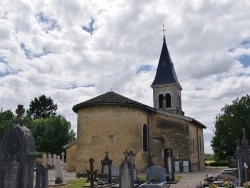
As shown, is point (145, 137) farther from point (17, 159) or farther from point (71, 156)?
point (17, 159)

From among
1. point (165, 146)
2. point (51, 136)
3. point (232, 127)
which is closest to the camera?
point (165, 146)

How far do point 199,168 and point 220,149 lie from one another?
8.32 metres

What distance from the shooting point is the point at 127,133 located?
25344mm

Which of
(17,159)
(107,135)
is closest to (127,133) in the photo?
(107,135)

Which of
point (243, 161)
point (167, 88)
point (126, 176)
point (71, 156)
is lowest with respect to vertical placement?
point (126, 176)

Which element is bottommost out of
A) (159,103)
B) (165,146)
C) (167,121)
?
(165,146)

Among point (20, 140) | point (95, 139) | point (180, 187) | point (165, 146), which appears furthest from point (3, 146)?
point (165, 146)

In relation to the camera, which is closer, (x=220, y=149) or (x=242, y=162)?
(x=242, y=162)

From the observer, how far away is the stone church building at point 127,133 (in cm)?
2504

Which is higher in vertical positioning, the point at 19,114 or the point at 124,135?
the point at 124,135

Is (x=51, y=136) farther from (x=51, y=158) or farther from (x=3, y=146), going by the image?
(x=3, y=146)

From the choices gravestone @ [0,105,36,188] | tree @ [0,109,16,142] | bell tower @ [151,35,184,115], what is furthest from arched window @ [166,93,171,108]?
gravestone @ [0,105,36,188]

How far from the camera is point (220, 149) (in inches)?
1534

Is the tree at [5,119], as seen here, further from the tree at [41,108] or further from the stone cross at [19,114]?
the stone cross at [19,114]
